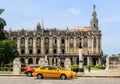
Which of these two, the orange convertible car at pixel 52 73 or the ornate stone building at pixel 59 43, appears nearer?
the orange convertible car at pixel 52 73

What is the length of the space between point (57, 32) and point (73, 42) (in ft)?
20.6

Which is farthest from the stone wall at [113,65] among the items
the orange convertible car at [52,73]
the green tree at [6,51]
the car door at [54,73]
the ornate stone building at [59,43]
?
the ornate stone building at [59,43]

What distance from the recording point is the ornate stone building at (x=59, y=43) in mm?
102625

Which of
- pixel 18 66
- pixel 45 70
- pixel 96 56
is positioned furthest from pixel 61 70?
pixel 96 56

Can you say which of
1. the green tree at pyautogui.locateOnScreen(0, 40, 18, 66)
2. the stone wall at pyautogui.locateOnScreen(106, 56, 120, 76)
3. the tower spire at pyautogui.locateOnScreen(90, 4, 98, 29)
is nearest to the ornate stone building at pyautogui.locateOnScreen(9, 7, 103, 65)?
the tower spire at pyautogui.locateOnScreen(90, 4, 98, 29)

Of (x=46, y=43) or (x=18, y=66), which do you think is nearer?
(x=18, y=66)

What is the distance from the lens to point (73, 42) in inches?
4109

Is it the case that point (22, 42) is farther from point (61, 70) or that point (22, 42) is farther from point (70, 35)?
point (61, 70)

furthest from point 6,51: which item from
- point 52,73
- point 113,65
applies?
point 52,73

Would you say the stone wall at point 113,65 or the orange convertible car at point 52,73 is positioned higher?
the stone wall at point 113,65

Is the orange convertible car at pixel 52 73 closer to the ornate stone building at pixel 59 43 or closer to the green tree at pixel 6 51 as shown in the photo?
the green tree at pixel 6 51

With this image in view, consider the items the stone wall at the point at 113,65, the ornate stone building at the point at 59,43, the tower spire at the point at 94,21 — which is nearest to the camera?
the stone wall at the point at 113,65

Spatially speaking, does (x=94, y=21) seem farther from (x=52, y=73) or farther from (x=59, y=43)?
(x=52, y=73)

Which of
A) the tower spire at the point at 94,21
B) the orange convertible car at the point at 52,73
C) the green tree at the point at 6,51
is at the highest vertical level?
the tower spire at the point at 94,21
